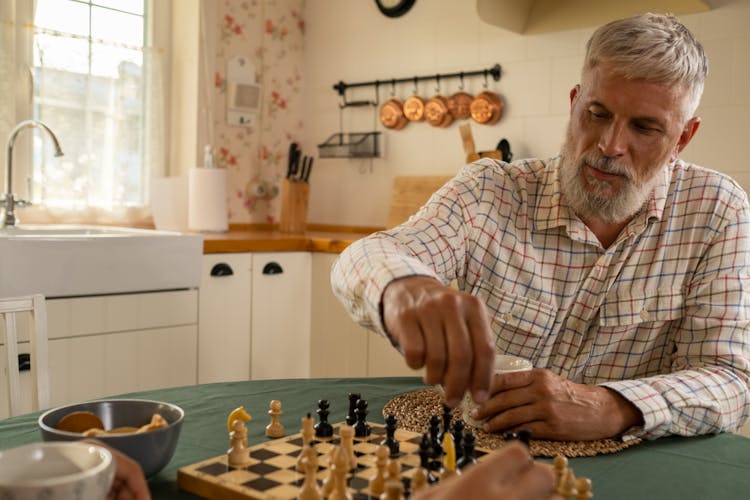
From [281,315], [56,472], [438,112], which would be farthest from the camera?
[438,112]

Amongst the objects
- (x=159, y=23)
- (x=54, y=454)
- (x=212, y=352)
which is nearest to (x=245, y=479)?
(x=54, y=454)

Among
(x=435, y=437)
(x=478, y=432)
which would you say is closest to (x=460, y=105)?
(x=478, y=432)

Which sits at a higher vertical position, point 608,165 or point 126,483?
point 608,165

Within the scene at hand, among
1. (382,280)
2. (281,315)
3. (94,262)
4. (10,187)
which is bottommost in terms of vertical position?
(281,315)

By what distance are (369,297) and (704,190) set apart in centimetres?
92

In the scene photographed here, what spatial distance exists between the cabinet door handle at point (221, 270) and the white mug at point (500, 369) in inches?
70.0

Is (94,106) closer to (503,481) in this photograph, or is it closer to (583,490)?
(583,490)

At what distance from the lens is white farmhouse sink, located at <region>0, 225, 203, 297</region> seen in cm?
229

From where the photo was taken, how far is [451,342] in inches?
33.5

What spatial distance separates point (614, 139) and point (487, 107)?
5.54 feet

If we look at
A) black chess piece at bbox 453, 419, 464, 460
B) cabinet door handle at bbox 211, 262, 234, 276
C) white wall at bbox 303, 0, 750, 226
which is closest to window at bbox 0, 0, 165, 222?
cabinet door handle at bbox 211, 262, 234, 276

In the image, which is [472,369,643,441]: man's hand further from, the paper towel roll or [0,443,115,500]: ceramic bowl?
the paper towel roll

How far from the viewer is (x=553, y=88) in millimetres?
3014

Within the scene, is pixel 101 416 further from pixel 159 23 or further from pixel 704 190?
pixel 159 23
